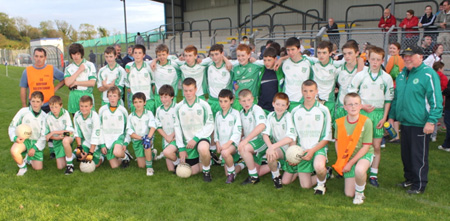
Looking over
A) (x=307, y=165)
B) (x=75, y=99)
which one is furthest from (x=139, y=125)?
(x=307, y=165)

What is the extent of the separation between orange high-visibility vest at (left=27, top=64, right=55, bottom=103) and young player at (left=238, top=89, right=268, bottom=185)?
3.53m

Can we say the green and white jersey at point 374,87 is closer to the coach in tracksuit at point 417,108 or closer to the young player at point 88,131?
the coach in tracksuit at point 417,108

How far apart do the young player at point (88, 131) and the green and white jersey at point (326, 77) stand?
368 cm

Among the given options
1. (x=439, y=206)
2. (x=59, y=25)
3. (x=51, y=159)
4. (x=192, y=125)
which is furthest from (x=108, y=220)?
(x=59, y=25)

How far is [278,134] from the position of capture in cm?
525

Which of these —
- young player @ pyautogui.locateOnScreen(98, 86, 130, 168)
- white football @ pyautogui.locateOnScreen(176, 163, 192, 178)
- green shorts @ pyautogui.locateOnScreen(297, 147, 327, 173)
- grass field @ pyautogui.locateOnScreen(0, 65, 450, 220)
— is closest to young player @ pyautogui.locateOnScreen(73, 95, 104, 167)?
young player @ pyautogui.locateOnScreen(98, 86, 130, 168)

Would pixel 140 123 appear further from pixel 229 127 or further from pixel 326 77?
pixel 326 77

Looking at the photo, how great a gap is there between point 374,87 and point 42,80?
5.51 m

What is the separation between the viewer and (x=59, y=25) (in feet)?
258

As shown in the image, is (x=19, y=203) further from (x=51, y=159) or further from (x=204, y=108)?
(x=204, y=108)

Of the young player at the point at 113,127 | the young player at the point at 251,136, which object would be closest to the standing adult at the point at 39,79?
the young player at the point at 113,127

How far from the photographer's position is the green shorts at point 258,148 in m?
5.35

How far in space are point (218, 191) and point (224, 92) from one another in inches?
57.2

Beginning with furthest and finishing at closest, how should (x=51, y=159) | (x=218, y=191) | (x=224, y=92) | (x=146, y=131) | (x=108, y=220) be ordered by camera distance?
(x=51, y=159) < (x=146, y=131) < (x=224, y=92) < (x=218, y=191) < (x=108, y=220)
